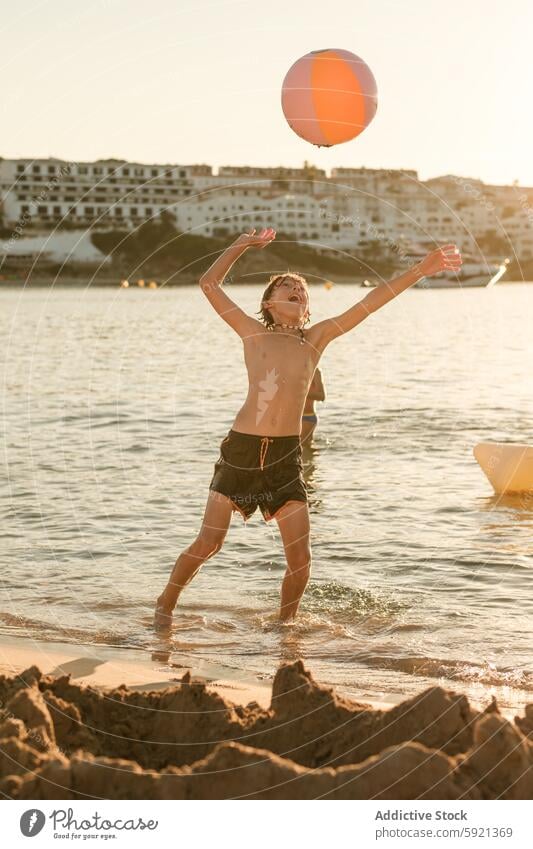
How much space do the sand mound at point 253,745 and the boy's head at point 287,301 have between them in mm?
2418

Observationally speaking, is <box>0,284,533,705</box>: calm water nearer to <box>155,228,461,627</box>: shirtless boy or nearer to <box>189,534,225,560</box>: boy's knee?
<box>189,534,225,560</box>: boy's knee

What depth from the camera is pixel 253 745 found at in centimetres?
507

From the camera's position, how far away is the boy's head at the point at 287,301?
23.8 ft

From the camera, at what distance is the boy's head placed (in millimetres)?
7262

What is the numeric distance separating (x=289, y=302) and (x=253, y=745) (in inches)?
118

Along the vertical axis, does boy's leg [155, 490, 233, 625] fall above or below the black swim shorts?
below

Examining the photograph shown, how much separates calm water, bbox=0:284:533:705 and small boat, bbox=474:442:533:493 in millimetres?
248

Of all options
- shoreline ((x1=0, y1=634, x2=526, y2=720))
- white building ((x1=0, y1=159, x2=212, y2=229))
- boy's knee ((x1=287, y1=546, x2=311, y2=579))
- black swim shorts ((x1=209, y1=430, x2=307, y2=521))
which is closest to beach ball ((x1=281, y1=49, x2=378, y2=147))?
black swim shorts ((x1=209, y1=430, x2=307, y2=521))

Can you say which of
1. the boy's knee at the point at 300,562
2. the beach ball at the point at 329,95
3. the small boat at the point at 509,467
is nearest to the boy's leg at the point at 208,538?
the boy's knee at the point at 300,562

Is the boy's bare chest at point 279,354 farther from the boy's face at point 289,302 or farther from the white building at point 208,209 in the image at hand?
the white building at point 208,209

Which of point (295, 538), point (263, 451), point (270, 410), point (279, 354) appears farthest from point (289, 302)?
point (295, 538)

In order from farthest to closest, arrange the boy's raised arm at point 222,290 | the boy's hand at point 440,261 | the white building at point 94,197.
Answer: the white building at point 94,197, the boy's raised arm at point 222,290, the boy's hand at point 440,261
